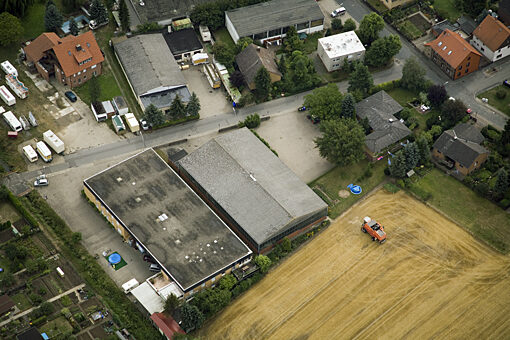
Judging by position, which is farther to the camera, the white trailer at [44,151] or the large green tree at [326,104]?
the large green tree at [326,104]

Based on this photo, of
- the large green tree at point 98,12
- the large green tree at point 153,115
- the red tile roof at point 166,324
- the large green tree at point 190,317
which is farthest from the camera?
the large green tree at point 98,12

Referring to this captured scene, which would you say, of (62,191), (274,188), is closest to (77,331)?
(62,191)

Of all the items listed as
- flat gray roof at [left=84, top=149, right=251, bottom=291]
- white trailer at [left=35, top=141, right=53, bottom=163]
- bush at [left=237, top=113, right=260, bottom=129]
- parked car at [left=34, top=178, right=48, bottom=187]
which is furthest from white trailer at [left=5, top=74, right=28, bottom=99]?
bush at [left=237, top=113, right=260, bottom=129]

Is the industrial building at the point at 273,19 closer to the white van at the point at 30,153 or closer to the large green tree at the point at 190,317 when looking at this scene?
the white van at the point at 30,153

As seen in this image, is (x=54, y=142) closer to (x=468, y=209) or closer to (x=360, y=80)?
(x=360, y=80)

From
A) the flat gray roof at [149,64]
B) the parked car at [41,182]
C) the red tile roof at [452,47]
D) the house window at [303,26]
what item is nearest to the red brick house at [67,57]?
the flat gray roof at [149,64]

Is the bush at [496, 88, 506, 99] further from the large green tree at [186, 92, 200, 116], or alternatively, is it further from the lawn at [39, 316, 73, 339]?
the lawn at [39, 316, 73, 339]
